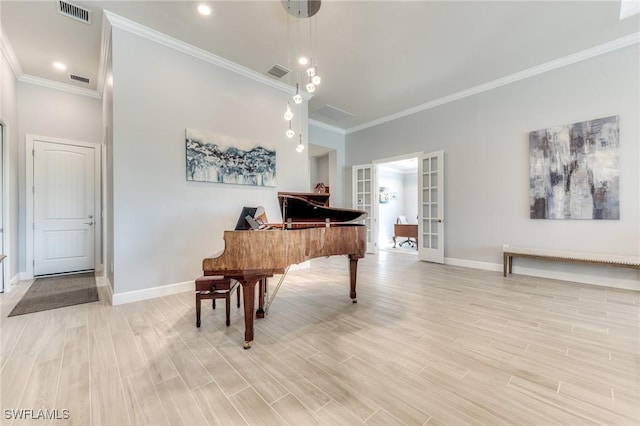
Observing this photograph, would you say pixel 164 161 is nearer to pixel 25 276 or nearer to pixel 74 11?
pixel 74 11

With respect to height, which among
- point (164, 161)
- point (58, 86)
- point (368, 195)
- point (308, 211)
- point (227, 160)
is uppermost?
point (58, 86)

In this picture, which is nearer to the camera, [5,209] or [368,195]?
[5,209]

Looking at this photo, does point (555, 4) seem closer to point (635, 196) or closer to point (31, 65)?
point (635, 196)

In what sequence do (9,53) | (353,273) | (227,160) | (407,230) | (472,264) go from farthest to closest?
1. (407,230)
2. (472,264)
3. (227,160)
4. (9,53)
5. (353,273)

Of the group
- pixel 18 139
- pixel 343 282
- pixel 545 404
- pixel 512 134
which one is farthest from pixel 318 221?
pixel 18 139

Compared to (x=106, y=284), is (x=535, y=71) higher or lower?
higher

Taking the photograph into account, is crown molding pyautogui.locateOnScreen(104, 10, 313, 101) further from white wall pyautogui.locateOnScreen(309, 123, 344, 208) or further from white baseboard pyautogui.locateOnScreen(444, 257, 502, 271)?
white baseboard pyautogui.locateOnScreen(444, 257, 502, 271)

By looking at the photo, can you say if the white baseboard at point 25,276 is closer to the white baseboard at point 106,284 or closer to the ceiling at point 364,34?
the white baseboard at point 106,284

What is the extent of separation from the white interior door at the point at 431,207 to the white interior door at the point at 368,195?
1.29 meters

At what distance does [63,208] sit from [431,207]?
23.2ft

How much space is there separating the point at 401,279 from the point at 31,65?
21.6 ft

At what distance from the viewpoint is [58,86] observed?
434 cm

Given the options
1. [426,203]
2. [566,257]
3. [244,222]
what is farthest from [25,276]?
[566,257]

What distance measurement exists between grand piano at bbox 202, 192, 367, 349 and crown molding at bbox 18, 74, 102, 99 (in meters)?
4.78
